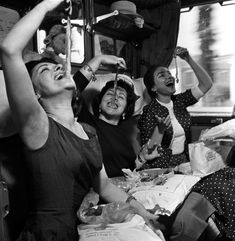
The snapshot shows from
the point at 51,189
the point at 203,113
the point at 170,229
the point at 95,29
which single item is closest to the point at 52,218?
the point at 51,189

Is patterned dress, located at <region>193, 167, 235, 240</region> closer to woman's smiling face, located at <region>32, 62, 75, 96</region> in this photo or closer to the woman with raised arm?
the woman with raised arm

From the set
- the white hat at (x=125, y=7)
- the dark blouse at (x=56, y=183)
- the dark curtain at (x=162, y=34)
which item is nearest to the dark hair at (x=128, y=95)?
the white hat at (x=125, y=7)

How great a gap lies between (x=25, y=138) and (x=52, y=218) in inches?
13.1

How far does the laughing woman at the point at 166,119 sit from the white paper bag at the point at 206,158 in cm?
29

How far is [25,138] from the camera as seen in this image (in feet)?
3.49

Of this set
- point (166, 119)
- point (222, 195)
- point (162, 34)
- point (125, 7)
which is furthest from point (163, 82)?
point (222, 195)

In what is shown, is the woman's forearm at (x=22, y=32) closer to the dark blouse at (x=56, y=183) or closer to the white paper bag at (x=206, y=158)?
the dark blouse at (x=56, y=183)

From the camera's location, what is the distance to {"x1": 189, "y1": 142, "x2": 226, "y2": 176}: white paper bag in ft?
6.56

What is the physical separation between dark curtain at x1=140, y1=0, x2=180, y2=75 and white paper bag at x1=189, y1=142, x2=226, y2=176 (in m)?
1.38

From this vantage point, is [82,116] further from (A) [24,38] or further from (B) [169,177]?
(A) [24,38]

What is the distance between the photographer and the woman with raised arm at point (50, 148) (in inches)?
39.3

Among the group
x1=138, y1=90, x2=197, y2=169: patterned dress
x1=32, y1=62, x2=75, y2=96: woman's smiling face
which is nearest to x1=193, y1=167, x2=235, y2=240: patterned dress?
x1=138, y1=90, x2=197, y2=169: patterned dress

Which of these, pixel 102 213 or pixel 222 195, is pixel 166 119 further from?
pixel 102 213

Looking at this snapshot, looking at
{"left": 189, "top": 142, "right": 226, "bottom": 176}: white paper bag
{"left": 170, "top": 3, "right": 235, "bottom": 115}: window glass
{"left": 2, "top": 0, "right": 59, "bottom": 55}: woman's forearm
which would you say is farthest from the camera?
{"left": 170, "top": 3, "right": 235, "bottom": 115}: window glass
